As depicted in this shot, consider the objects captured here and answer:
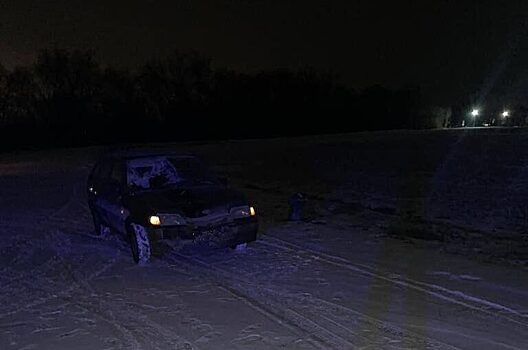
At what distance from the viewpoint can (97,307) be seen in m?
6.14

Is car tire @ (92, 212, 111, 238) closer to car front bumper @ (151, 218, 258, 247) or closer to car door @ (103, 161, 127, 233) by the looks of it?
car door @ (103, 161, 127, 233)

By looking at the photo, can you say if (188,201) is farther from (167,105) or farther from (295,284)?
(167,105)

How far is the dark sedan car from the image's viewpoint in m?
7.95

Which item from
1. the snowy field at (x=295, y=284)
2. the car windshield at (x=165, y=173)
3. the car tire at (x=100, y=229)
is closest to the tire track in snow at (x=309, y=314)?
the snowy field at (x=295, y=284)

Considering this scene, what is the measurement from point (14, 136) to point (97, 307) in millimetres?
60087

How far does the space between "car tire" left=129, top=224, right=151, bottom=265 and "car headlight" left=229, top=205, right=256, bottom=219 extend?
1.22 m

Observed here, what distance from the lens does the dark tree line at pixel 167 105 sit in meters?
64.9

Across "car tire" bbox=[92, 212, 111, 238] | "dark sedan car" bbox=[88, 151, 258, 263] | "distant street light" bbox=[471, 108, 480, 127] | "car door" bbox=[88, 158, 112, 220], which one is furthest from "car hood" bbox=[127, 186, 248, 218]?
"distant street light" bbox=[471, 108, 480, 127]

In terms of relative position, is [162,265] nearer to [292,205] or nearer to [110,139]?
[292,205]

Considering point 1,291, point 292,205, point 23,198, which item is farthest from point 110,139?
point 1,291

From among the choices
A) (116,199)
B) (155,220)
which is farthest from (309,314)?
(116,199)

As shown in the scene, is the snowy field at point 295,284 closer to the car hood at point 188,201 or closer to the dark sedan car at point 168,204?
the dark sedan car at point 168,204

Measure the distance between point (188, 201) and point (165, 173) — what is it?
1.50m

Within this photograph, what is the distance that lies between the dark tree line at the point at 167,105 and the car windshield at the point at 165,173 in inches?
2177
